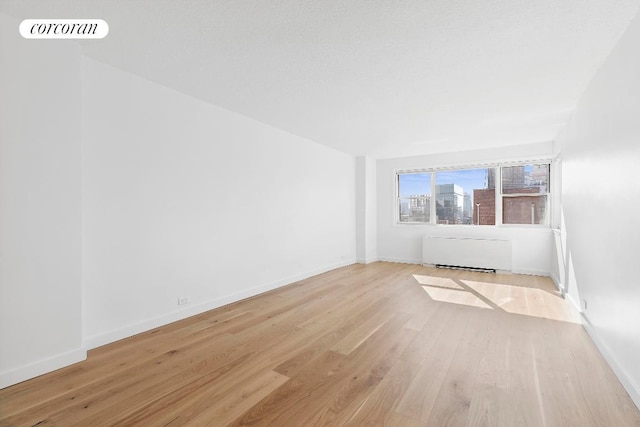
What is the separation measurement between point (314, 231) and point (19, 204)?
4.11 metres

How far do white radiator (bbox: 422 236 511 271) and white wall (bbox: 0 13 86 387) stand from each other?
6041 mm

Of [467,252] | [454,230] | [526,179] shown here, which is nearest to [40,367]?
[467,252]

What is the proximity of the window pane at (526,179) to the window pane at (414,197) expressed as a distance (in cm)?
157

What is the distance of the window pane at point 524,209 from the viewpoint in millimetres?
5812

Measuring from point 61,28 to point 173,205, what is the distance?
5.65ft

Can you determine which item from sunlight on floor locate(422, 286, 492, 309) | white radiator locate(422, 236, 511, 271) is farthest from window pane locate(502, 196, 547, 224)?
sunlight on floor locate(422, 286, 492, 309)

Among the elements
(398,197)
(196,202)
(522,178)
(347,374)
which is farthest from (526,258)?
(196,202)

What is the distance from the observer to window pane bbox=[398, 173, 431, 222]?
707cm

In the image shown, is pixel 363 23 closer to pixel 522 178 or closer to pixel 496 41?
pixel 496 41

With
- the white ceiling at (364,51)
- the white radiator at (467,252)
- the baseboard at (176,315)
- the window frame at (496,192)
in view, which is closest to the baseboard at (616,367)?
the white ceiling at (364,51)

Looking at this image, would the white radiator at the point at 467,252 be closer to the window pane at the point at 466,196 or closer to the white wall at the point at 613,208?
the window pane at the point at 466,196

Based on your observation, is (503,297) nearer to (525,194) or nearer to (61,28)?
(525,194)

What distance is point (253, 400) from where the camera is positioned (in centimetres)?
191

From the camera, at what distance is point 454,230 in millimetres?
6543
